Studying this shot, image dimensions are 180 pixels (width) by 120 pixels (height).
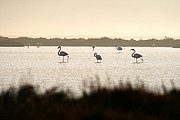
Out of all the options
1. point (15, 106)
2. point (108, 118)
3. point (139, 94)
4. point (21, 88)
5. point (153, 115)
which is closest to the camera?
point (108, 118)

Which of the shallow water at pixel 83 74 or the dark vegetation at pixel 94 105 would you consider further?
the shallow water at pixel 83 74

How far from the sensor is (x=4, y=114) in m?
11.2

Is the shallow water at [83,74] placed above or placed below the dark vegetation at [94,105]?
below

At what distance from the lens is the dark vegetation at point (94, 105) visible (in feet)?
35.9

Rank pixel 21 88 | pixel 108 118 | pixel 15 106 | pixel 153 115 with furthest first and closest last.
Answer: pixel 21 88, pixel 15 106, pixel 153 115, pixel 108 118

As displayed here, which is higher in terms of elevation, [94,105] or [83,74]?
[94,105]

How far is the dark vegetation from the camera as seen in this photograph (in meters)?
10.9

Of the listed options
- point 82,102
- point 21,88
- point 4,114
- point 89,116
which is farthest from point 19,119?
point 21,88

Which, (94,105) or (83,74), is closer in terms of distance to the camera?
(94,105)

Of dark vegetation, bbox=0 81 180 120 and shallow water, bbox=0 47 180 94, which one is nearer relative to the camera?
dark vegetation, bbox=0 81 180 120

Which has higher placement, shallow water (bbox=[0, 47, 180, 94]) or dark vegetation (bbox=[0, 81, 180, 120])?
dark vegetation (bbox=[0, 81, 180, 120])

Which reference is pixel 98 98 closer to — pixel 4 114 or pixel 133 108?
pixel 133 108

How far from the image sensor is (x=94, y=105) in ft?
39.8

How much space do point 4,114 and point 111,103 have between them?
3051mm
